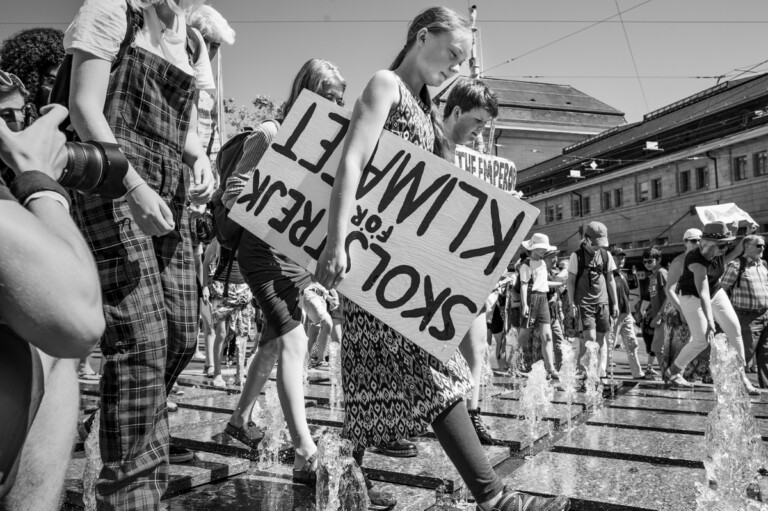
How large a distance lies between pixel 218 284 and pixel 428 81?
4.37m

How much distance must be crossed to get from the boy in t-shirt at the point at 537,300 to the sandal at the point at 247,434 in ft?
18.6

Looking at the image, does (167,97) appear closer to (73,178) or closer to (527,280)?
(73,178)

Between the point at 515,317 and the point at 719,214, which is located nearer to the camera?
the point at 719,214

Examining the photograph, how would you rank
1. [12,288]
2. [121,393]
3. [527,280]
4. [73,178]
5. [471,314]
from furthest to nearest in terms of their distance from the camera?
1. [527,280]
2. [471,314]
3. [121,393]
4. [73,178]
5. [12,288]

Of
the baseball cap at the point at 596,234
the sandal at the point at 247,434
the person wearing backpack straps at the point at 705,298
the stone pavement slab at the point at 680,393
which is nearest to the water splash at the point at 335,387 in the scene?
the sandal at the point at 247,434

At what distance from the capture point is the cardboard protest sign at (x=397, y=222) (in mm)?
2205

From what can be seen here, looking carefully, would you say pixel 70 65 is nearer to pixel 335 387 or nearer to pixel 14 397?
pixel 14 397

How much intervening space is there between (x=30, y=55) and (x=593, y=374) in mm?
5947

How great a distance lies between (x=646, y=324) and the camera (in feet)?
34.8

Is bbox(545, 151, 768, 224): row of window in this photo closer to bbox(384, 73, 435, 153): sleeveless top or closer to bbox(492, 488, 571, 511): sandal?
bbox(384, 73, 435, 153): sleeveless top

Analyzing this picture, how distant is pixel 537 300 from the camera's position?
29.2ft

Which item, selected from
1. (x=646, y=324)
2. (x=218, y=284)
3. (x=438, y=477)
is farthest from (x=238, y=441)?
(x=646, y=324)

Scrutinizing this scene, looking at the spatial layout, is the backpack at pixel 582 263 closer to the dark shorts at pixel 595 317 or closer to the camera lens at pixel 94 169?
the dark shorts at pixel 595 317

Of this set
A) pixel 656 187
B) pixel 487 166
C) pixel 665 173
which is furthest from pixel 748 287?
pixel 656 187
